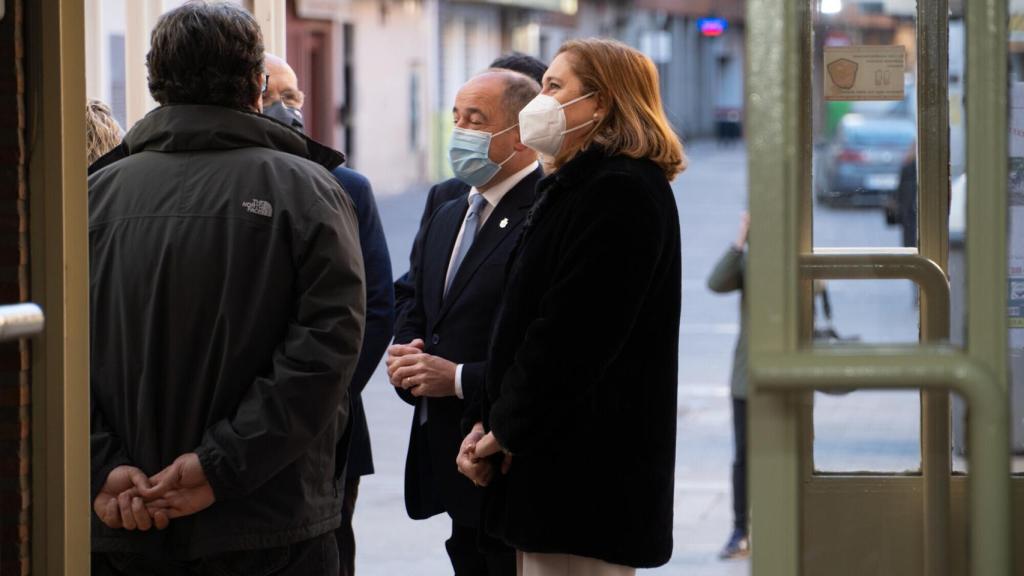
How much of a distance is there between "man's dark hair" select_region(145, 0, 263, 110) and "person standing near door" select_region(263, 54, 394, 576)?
119 centimetres

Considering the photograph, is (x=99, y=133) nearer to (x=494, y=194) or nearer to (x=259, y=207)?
(x=494, y=194)

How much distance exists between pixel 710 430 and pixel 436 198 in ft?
18.4

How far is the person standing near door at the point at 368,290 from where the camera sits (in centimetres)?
479

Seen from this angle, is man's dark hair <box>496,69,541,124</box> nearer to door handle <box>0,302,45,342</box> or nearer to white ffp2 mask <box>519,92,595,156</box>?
white ffp2 mask <box>519,92,595,156</box>

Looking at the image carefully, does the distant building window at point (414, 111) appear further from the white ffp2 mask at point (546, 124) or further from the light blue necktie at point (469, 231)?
the white ffp2 mask at point (546, 124)

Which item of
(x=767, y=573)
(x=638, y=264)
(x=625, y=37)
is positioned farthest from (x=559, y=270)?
(x=625, y=37)

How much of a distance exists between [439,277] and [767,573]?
2.41m

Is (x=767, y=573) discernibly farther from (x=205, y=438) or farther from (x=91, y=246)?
(x=91, y=246)

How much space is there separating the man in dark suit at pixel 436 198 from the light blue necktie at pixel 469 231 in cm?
24

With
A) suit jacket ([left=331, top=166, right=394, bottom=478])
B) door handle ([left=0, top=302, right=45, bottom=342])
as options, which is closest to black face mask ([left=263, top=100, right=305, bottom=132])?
suit jacket ([left=331, top=166, right=394, bottom=478])

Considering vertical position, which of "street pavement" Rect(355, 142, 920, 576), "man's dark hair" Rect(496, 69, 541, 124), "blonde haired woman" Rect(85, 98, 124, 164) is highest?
"man's dark hair" Rect(496, 69, 541, 124)

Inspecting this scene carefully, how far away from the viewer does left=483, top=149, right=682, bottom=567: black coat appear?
3.43 metres

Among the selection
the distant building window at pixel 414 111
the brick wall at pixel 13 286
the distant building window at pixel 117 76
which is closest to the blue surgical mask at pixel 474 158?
the brick wall at pixel 13 286

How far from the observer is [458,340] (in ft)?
14.1
